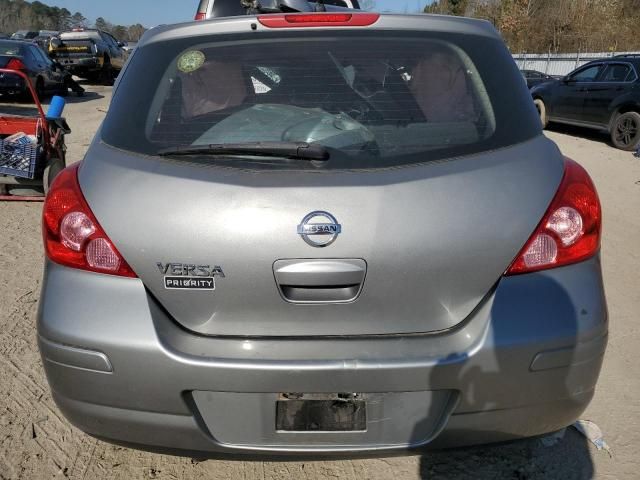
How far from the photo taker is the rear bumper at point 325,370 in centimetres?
164

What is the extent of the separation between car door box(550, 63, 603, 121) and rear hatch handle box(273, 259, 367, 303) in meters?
11.3

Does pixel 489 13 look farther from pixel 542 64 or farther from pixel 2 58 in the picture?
pixel 2 58

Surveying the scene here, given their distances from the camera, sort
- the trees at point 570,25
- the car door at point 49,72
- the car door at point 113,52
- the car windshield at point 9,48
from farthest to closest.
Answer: the trees at point 570,25
the car door at point 113,52
the car door at point 49,72
the car windshield at point 9,48

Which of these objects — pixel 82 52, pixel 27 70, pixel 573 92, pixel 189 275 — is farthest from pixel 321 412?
pixel 82 52

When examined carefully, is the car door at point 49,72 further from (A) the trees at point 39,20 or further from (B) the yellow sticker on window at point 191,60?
(A) the trees at point 39,20

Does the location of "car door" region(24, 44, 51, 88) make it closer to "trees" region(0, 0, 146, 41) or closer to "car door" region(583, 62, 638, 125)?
"car door" region(583, 62, 638, 125)

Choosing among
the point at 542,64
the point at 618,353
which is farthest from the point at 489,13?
the point at 618,353

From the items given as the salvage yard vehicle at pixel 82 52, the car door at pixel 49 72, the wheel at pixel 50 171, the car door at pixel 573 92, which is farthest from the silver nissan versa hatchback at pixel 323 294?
the salvage yard vehicle at pixel 82 52

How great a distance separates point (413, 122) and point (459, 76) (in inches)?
11.8

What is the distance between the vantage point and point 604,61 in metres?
11.1

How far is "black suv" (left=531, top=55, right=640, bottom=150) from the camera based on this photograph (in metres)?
10.0

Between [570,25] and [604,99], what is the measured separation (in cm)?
3477

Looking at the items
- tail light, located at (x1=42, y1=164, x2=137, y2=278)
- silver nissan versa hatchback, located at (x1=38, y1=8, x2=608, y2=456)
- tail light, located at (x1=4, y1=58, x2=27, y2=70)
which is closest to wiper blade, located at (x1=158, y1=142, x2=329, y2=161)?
silver nissan versa hatchback, located at (x1=38, y1=8, x2=608, y2=456)

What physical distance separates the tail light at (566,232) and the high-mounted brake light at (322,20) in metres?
0.93
